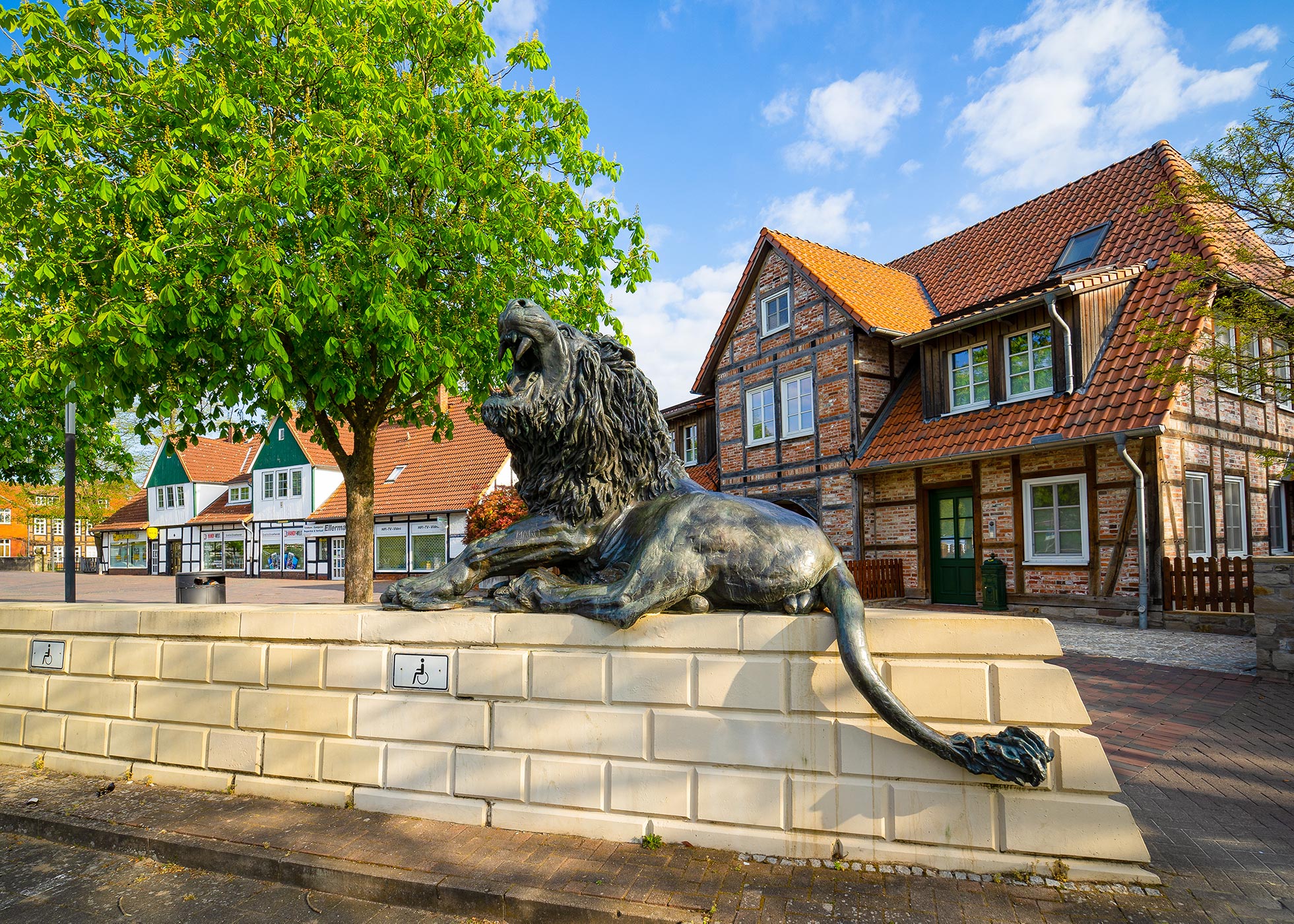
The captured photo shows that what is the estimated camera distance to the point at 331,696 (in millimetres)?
3365

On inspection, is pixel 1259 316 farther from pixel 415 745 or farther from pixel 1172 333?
pixel 415 745

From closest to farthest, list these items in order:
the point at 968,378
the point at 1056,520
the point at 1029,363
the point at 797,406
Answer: the point at 1056,520 < the point at 1029,363 < the point at 968,378 < the point at 797,406

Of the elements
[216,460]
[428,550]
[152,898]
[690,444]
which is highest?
[216,460]

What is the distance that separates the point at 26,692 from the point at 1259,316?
34.7ft

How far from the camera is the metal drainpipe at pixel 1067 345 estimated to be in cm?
1120

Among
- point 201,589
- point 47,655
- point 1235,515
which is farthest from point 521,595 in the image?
point 1235,515

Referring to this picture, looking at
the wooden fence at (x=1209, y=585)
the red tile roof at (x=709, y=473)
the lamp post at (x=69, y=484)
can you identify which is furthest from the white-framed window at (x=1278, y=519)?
the lamp post at (x=69, y=484)

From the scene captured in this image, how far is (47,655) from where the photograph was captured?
4.12 metres

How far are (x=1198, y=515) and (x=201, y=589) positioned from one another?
14071 millimetres

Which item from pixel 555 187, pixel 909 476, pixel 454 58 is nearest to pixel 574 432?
pixel 555 187

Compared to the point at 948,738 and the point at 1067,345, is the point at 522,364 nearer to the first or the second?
the point at 948,738

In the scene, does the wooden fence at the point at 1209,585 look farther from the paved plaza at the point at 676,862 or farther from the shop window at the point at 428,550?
the shop window at the point at 428,550

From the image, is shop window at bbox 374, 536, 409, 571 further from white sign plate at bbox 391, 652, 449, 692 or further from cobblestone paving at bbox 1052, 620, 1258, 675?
white sign plate at bbox 391, 652, 449, 692

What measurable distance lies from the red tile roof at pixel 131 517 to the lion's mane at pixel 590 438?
38615 mm
